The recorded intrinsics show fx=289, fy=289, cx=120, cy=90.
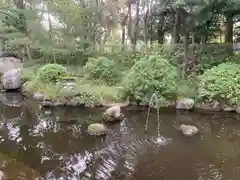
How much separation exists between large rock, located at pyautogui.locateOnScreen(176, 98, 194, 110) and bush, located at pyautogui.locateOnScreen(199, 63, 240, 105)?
1.47 ft

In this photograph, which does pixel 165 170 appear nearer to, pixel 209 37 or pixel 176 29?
pixel 176 29

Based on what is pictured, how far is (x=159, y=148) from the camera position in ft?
24.7

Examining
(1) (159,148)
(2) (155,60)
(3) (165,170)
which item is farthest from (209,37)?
(3) (165,170)

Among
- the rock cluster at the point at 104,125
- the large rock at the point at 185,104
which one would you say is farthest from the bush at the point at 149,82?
the rock cluster at the point at 104,125

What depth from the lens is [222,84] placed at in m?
10.7

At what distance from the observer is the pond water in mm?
6238

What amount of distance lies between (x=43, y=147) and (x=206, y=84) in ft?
21.7

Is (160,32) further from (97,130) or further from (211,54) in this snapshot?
(97,130)

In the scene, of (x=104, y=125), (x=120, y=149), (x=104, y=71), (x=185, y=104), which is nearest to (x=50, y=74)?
(x=104, y=71)

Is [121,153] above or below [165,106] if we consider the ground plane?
below

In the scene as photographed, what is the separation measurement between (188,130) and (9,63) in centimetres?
1332

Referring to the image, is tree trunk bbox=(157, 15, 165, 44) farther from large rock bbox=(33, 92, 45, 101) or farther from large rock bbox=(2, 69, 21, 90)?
large rock bbox=(2, 69, 21, 90)

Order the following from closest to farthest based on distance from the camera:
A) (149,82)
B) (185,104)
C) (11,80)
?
(185,104), (149,82), (11,80)

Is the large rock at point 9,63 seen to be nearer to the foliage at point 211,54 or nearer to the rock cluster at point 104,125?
the rock cluster at point 104,125
